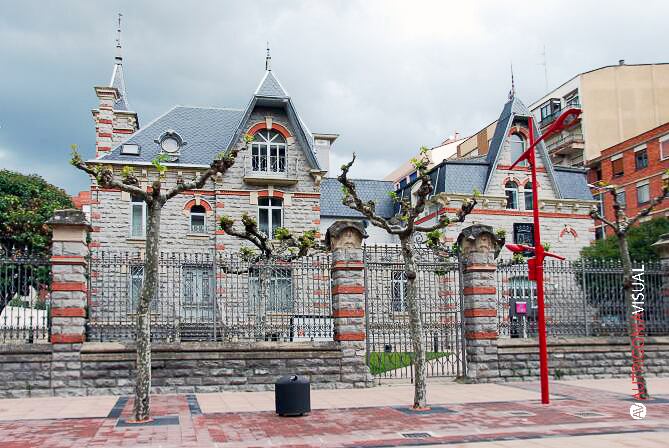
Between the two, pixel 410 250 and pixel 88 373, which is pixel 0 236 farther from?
pixel 410 250

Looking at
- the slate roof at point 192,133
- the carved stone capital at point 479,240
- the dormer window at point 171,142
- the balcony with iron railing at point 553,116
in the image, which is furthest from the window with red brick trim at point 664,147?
the carved stone capital at point 479,240

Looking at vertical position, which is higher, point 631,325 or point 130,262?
point 130,262

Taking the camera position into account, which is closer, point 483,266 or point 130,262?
point 130,262

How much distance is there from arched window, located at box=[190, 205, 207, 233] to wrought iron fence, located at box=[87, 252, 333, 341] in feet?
47.9

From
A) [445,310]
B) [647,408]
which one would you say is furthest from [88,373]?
[647,408]

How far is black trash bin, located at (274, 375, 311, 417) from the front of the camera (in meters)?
10.9

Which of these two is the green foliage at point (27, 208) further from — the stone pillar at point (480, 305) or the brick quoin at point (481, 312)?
the brick quoin at point (481, 312)

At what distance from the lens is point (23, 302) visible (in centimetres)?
1390

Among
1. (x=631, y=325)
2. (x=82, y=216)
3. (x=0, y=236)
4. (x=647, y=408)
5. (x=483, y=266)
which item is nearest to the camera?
(x=647, y=408)

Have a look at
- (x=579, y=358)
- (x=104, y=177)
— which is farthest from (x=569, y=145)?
(x=104, y=177)

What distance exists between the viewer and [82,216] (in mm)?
13992

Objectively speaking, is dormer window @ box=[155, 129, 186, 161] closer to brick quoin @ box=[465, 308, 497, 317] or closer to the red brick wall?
brick quoin @ box=[465, 308, 497, 317]

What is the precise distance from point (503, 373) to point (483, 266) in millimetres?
2683

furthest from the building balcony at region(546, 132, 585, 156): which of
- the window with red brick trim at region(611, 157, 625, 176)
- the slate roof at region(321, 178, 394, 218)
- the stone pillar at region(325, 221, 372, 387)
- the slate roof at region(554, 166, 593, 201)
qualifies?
the stone pillar at region(325, 221, 372, 387)
